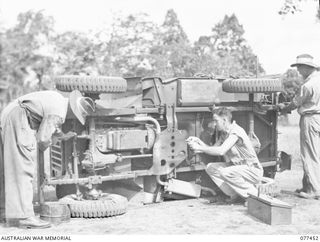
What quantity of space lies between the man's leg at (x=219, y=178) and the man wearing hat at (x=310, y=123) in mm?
1200

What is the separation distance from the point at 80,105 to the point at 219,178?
2.17 m

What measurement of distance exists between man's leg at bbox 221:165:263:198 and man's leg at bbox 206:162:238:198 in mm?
130

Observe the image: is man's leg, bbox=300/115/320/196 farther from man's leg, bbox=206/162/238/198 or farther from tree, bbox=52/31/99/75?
tree, bbox=52/31/99/75

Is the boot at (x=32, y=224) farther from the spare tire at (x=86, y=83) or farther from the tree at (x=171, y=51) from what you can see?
the tree at (x=171, y=51)

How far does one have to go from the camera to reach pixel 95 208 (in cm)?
582

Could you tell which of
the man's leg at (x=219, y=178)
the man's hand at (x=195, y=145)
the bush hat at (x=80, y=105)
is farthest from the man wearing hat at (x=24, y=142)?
the man's leg at (x=219, y=178)

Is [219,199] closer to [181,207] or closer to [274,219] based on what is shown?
[181,207]

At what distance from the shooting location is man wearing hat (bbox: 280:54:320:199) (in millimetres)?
7094

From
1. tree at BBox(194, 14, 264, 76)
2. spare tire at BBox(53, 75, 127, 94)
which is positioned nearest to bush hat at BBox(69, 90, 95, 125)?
spare tire at BBox(53, 75, 127, 94)

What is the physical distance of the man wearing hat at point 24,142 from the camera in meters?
5.24

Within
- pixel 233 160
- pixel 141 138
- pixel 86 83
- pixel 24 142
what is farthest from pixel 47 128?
pixel 233 160

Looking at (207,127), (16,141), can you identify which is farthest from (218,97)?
A: (16,141)

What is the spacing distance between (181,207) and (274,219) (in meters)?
1.40

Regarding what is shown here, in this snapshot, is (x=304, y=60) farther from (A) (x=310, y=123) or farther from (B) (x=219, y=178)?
(B) (x=219, y=178)
